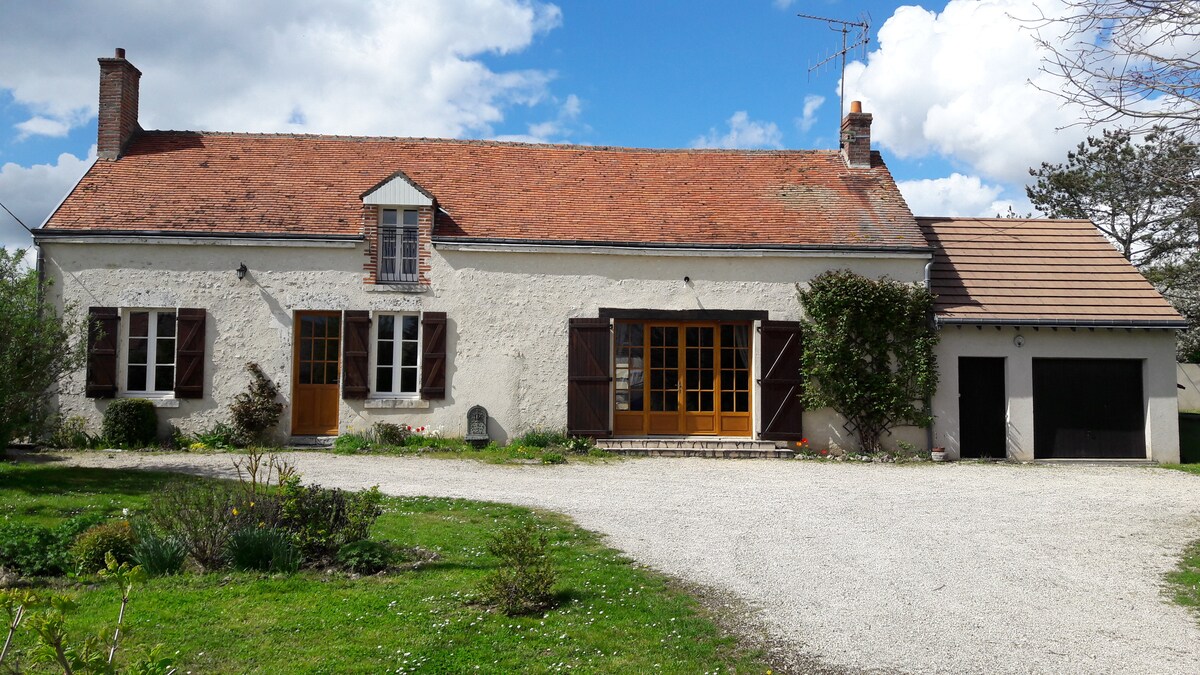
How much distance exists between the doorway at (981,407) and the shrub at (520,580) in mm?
11223

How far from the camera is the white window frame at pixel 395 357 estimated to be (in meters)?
14.7

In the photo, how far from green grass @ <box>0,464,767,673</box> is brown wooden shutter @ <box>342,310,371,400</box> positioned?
315 inches

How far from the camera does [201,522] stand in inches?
253

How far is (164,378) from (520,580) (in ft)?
37.6

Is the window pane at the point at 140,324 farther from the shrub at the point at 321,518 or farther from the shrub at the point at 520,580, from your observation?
the shrub at the point at 520,580

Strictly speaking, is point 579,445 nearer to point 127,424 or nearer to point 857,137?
point 127,424

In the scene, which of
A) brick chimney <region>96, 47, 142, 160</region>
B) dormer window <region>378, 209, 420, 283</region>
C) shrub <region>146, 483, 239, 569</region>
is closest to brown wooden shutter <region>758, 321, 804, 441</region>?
dormer window <region>378, 209, 420, 283</region>

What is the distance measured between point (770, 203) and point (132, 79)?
12.5m

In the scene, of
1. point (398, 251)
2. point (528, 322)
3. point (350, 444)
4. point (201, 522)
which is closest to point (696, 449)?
point (528, 322)

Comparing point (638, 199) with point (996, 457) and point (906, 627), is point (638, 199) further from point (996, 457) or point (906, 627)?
point (906, 627)

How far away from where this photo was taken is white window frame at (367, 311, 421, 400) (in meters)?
14.7

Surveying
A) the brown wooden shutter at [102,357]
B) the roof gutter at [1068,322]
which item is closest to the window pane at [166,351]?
the brown wooden shutter at [102,357]

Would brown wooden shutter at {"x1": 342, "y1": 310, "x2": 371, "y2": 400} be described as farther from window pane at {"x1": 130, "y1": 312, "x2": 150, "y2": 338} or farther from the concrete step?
the concrete step

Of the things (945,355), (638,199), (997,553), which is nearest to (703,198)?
(638,199)
